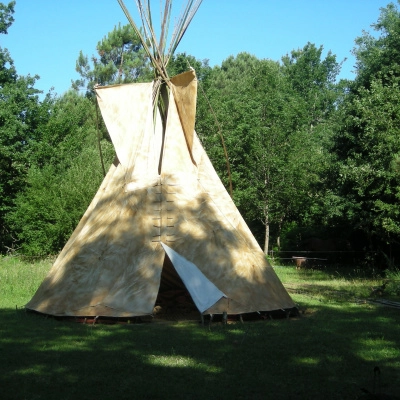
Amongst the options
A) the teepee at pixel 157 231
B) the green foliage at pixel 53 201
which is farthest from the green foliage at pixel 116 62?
the teepee at pixel 157 231

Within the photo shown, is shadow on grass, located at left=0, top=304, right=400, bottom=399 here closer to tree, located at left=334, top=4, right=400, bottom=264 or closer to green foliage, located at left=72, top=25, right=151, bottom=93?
tree, located at left=334, top=4, right=400, bottom=264

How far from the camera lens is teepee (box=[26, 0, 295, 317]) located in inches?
410

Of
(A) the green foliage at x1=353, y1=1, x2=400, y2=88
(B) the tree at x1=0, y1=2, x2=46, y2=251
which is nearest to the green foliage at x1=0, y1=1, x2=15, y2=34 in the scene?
(B) the tree at x1=0, y1=2, x2=46, y2=251

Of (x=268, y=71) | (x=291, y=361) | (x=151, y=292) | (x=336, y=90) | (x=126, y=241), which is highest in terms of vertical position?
(x=336, y=90)

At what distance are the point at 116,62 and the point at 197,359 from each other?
4226cm

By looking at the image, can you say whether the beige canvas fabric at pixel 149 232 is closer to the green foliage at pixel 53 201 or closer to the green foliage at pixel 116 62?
the green foliage at pixel 53 201

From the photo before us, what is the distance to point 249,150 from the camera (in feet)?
101

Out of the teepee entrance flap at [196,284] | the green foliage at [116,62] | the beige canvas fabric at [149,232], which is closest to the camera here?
the teepee entrance flap at [196,284]

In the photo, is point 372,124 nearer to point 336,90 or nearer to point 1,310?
point 1,310

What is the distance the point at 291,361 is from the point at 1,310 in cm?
640

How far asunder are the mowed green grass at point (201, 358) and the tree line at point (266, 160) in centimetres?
992

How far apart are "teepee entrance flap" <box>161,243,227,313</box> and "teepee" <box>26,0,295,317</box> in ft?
0.05

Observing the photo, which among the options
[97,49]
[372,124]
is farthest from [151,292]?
[97,49]

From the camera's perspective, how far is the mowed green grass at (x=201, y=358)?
246 inches
